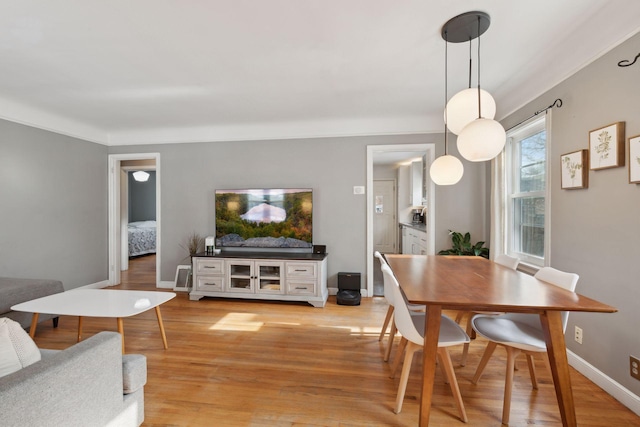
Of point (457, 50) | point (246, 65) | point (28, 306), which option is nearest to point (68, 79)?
point (246, 65)

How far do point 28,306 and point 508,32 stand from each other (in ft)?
13.3

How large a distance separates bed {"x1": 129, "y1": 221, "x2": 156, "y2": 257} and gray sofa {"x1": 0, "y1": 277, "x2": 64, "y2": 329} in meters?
4.15

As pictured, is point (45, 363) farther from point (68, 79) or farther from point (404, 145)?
point (404, 145)

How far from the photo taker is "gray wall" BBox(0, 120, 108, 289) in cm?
327

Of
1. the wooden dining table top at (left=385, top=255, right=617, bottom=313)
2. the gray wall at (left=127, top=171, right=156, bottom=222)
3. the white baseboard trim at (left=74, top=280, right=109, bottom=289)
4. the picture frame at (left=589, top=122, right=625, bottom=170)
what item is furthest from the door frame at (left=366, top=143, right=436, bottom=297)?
the gray wall at (left=127, top=171, right=156, bottom=222)

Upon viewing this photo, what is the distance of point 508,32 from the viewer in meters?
2.00

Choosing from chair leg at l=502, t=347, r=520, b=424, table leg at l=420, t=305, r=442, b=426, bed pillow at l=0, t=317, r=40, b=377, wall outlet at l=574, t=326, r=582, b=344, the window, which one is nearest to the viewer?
bed pillow at l=0, t=317, r=40, b=377

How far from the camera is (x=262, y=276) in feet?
12.1

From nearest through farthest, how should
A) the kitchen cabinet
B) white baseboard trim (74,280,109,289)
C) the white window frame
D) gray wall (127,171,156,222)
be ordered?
1. the white window frame
2. white baseboard trim (74,280,109,289)
3. the kitchen cabinet
4. gray wall (127,171,156,222)

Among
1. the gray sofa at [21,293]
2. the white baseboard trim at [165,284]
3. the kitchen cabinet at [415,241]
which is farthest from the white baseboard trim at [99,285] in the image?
the kitchen cabinet at [415,241]

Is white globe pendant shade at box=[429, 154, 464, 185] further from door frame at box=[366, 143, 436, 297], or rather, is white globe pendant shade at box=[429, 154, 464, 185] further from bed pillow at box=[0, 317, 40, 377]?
bed pillow at box=[0, 317, 40, 377]

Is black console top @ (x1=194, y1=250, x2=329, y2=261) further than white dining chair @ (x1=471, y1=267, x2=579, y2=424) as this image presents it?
Yes

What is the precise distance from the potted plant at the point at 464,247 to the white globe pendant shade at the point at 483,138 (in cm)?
232

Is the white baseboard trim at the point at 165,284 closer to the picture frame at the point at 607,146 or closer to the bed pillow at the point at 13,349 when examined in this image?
the bed pillow at the point at 13,349
